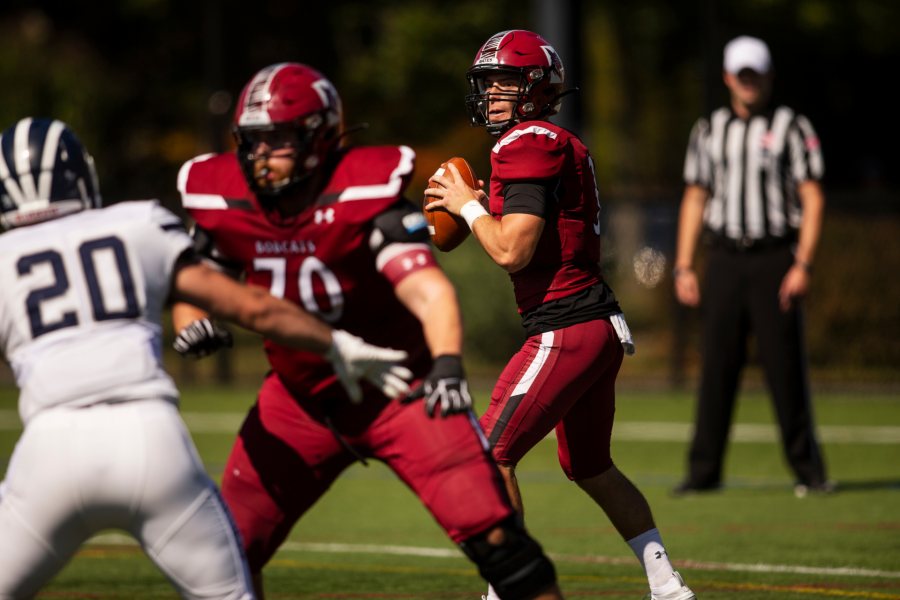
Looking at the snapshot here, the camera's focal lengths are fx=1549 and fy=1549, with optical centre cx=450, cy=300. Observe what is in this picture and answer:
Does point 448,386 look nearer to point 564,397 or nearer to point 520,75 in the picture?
point 564,397

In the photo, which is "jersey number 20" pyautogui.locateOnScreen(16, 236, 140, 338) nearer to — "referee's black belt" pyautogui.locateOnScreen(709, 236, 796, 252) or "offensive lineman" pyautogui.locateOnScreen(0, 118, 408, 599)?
"offensive lineman" pyautogui.locateOnScreen(0, 118, 408, 599)

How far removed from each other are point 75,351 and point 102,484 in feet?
1.11

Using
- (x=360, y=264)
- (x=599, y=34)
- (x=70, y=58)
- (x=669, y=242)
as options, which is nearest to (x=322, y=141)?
(x=360, y=264)

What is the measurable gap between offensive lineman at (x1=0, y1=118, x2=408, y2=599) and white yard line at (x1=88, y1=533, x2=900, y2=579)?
3.33m

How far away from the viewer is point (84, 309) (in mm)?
3768

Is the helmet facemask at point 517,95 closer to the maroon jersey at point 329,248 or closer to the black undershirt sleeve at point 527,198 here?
the black undershirt sleeve at point 527,198

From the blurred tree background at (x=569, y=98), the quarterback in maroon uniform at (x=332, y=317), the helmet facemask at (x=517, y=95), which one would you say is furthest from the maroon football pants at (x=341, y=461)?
the blurred tree background at (x=569, y=98)

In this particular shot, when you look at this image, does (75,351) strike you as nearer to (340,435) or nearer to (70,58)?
(340,435)

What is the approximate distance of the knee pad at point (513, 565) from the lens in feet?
13.5

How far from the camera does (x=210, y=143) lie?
16.4 m

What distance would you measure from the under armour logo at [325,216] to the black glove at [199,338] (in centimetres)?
49

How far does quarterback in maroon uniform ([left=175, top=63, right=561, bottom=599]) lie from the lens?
4.18 metres

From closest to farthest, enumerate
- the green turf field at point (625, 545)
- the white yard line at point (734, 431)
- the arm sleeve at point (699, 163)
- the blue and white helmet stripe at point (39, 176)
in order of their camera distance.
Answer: the blue and white helmet stripe at point (39, 176)
the green turf field at point (625, 545)
the arm sleeve at point (699, 163)
the white yard line at point (734, 431)

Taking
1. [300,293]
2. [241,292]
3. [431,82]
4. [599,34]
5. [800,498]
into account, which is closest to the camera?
[241,292]
